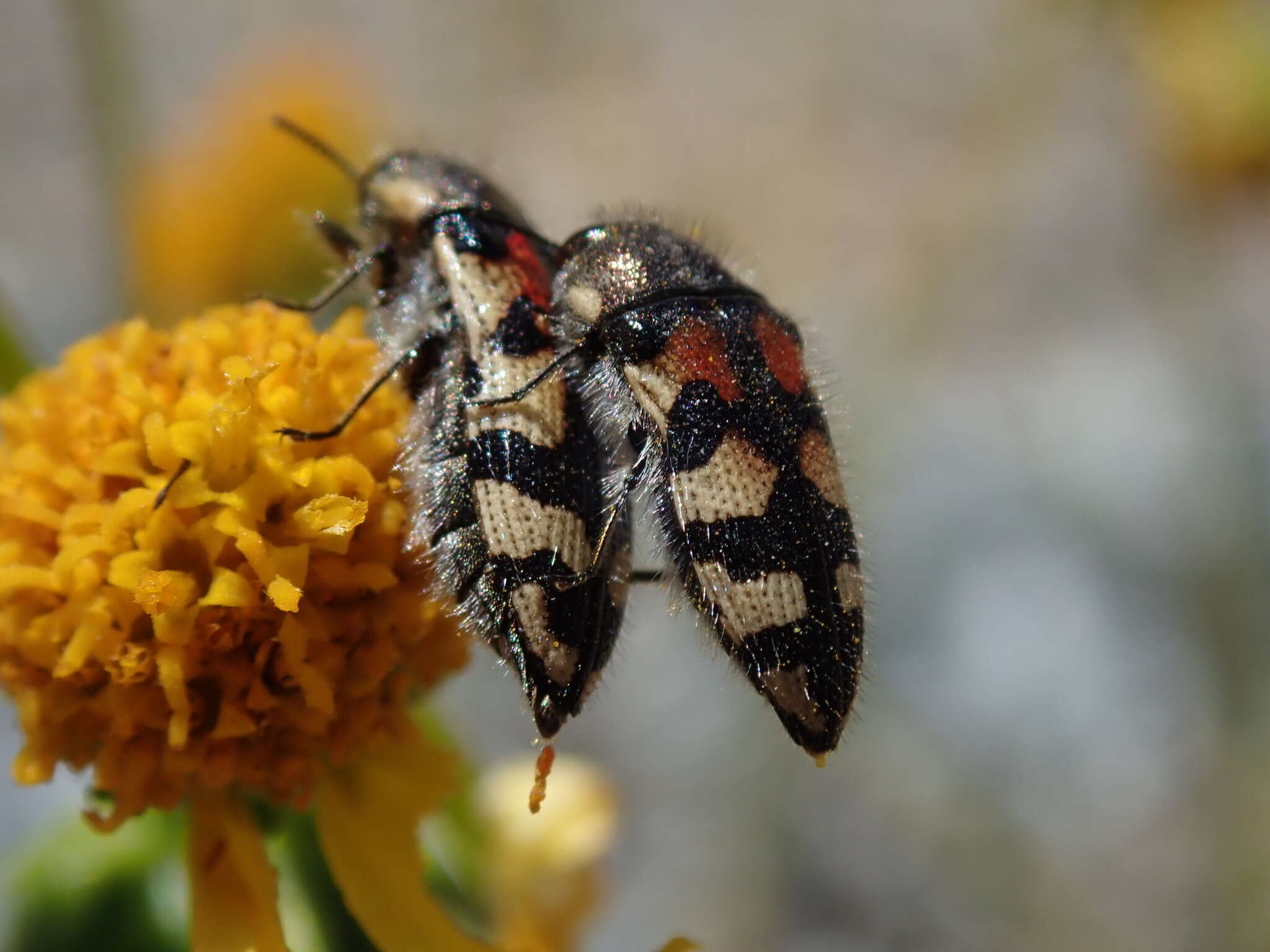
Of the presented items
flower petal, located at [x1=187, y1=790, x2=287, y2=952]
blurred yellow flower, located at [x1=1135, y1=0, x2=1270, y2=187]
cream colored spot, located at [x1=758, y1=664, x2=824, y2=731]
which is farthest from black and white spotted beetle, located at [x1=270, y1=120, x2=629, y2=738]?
blurred yellow flower, located at [x1=1135, y1=0, x2=1270, y2=187]

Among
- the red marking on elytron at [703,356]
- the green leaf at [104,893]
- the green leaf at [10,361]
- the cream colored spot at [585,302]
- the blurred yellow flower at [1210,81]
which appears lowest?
the green leaf at [104,893]

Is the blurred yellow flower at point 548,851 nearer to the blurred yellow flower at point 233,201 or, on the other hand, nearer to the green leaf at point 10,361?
the green leaf at point 10,361

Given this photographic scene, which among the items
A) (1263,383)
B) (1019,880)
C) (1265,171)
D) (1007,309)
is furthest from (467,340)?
(1007,309)

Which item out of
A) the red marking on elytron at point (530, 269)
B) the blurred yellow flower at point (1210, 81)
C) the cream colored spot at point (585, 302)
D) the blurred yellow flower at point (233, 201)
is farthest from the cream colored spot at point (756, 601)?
the blurred yellow flower at point (1210, 81)

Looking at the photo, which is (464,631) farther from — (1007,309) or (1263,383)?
(1007,309)

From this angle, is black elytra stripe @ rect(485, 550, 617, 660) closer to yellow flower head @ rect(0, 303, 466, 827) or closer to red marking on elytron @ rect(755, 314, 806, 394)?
yellow flower head @ rect(0, 303, 466, 827)
